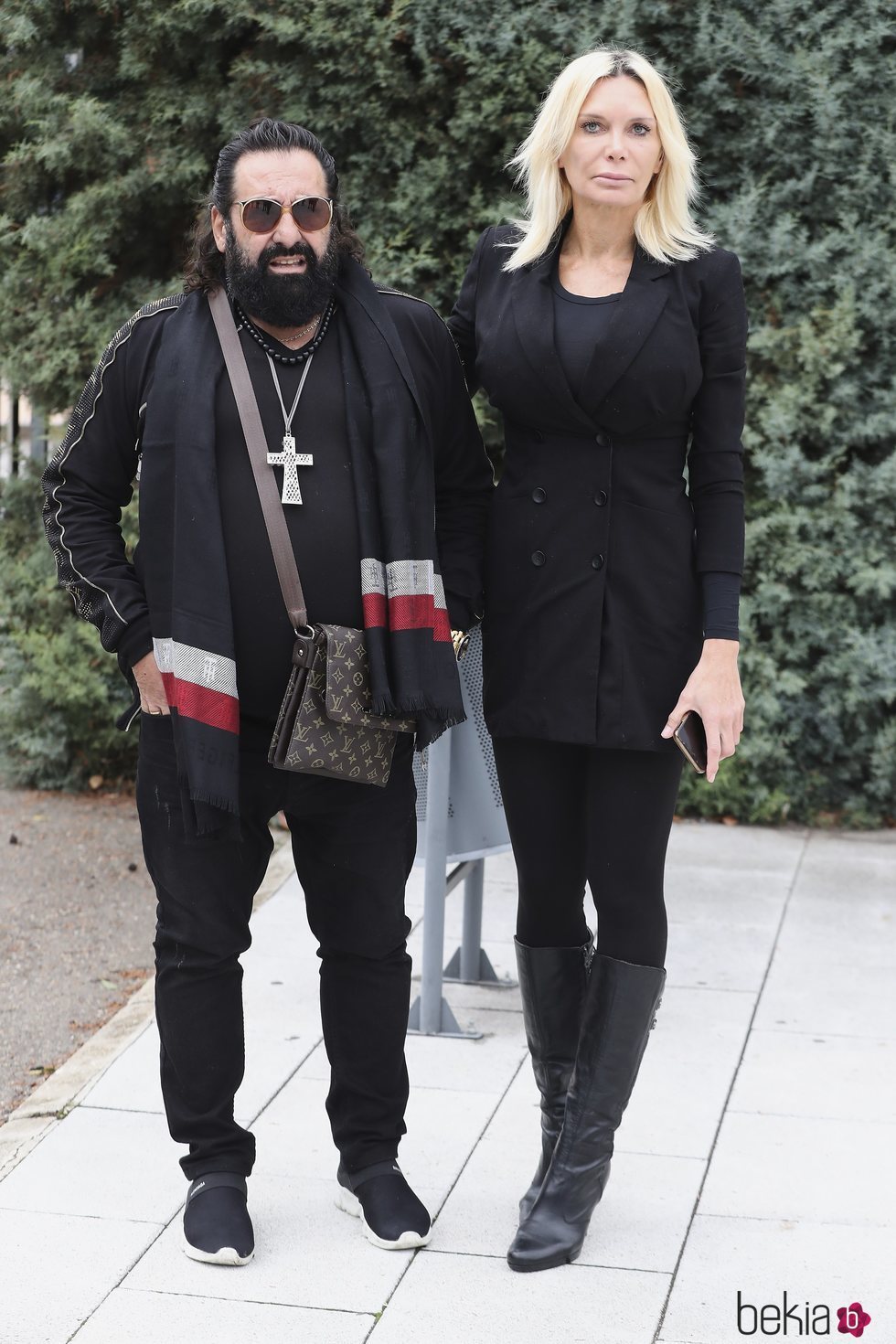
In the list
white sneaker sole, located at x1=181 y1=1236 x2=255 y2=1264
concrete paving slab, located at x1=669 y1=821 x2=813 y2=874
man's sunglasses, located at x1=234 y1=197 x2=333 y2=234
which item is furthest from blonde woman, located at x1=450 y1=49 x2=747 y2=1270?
concrete paving slab, located at x1=669 y1=821 x2=813 y2=874

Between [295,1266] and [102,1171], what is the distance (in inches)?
22.3

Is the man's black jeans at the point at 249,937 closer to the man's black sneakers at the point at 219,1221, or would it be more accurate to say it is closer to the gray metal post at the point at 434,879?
the man's black sneakers at the point at 219,1221

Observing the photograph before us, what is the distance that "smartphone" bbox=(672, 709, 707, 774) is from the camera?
2.64 m

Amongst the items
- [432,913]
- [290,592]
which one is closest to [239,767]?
[290,592]

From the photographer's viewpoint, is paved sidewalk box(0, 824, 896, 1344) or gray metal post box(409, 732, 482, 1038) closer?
paved sidewalk box(0, 824, 896, 1344)

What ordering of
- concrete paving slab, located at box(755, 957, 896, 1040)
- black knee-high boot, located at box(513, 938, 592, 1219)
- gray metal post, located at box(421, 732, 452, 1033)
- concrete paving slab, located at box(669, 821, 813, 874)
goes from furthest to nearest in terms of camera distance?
concrete paving slab, located at box(669, 821, 813, 874) → concrete paving slab, located at box(755, 957, 896, 1040) → gray metal post, located at box(421, 732, 452, 1033) → black knee-high boot, located at box(513, 938, 592, 1219)

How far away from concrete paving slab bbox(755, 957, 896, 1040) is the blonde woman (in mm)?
1309

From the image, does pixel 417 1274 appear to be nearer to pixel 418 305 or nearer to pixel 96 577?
pixel 96 577

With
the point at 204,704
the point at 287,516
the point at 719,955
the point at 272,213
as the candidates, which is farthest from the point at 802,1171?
the point at 272,213

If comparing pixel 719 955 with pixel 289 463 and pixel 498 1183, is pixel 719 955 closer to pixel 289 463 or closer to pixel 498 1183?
pixel 498 1183

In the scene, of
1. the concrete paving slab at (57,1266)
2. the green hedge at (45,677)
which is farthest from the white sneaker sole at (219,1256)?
the green hedge at (45,677)

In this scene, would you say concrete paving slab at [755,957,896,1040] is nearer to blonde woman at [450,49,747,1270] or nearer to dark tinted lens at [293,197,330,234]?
blonde woman at [450,49,747,1270]

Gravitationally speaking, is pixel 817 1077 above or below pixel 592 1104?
below

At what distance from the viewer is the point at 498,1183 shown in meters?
3.09
